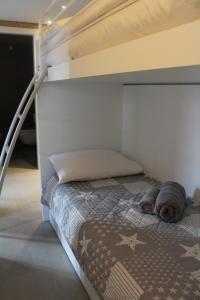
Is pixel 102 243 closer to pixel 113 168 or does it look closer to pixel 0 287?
pixel 0 287

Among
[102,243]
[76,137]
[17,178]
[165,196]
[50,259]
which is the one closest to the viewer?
[102,243]

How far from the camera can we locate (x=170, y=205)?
166cm

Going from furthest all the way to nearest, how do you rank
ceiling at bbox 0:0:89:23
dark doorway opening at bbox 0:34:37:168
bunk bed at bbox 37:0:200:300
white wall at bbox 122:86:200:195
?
dark doorway opening at bbox 0:34:37:168 → ceiling at bbox 0:0:89:23 → white wall at bbox 122:86:200:195 → bunk bed at bbox 37:0:200:300

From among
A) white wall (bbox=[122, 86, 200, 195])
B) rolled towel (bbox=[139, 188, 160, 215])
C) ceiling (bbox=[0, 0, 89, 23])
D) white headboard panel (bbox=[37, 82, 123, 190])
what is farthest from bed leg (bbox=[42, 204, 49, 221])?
ceiling (bbox=[0, 0, 89, 23])

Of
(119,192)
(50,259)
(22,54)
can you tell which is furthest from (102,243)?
(22,54)

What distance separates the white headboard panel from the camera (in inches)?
105

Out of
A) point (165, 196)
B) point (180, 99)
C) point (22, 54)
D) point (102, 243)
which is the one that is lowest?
point (102, 243)

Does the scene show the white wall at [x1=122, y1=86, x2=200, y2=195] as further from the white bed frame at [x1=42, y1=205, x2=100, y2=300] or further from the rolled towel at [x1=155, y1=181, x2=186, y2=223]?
the white bed frame at [x1=42, y1=205, x2=100, y2=300]

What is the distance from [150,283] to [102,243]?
1.21 feet

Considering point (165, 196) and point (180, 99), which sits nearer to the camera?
point (165, 196)

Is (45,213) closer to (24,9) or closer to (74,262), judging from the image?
(74,262)

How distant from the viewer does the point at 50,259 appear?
83.1 inches

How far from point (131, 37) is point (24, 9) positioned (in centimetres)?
250

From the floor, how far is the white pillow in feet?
1.80
